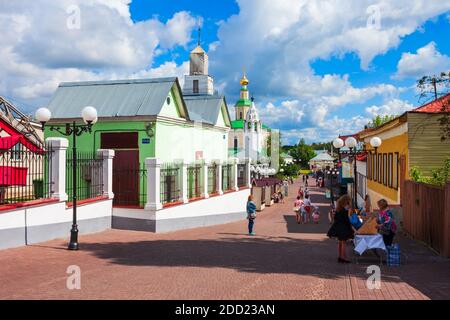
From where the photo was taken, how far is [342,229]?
1013 cm

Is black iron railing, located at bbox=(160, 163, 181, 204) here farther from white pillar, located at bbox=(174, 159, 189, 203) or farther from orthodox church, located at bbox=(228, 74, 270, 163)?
orthodox church, located at bbox=(228, 74, 270, 163)

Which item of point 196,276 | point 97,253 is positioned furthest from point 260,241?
point 196,276

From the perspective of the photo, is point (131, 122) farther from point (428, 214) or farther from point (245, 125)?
point (245, 125)

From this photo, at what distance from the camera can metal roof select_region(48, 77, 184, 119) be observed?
64.9 ft

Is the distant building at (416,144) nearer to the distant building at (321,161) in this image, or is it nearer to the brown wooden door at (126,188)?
the brown wooden door at (126,188)

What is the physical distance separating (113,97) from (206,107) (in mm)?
7787

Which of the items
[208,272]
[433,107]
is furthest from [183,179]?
[208,272]

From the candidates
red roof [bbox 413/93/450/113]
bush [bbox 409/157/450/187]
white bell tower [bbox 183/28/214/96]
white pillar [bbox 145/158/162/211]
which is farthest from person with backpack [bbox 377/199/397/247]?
white bell tower [bbox 183/28/214/96]

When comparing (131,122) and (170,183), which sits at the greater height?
(131,122)

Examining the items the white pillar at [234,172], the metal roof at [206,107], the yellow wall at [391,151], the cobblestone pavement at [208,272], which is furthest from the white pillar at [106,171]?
the white pillar at [234,172]

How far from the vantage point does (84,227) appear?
1421cm
